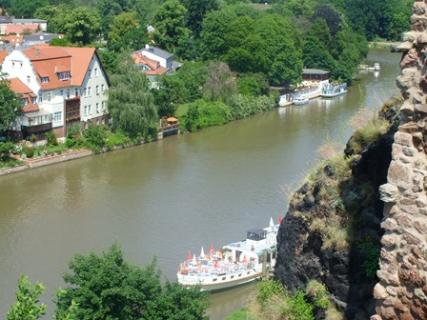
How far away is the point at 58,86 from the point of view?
105 feet

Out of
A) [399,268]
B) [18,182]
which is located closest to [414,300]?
[399,268]

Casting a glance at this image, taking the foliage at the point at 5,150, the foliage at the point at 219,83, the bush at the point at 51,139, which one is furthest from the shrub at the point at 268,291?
the foliage at the point at 219,83

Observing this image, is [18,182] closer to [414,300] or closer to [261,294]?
[261,294]

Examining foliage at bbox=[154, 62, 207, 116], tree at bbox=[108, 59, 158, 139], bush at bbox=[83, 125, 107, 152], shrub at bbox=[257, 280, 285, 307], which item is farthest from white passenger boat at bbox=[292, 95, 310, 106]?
shrub at bbox=[257, 280, 285, 307]

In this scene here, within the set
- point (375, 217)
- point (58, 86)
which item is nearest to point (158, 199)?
point (58, 86)

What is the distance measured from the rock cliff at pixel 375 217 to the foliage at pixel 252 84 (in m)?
30.3

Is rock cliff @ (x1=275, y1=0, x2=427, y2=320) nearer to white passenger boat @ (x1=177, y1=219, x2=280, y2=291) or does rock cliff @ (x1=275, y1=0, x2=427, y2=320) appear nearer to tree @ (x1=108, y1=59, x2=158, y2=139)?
white passenger boat @ (x1=177, y1=219, x2=280, y2=291)

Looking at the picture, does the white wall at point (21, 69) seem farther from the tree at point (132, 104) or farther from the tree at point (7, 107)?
the tree at point (132, 104)

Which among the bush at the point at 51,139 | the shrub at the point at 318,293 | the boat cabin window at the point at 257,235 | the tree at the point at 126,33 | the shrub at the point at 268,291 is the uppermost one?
the tree at the point at 126,33

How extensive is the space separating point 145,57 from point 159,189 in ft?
67.3

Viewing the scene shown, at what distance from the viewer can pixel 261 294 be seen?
9.88 m

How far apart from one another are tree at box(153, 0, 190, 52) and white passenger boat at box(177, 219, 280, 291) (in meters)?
31.9

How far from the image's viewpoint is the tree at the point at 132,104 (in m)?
32.2

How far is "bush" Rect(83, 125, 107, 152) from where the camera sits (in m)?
30.6
